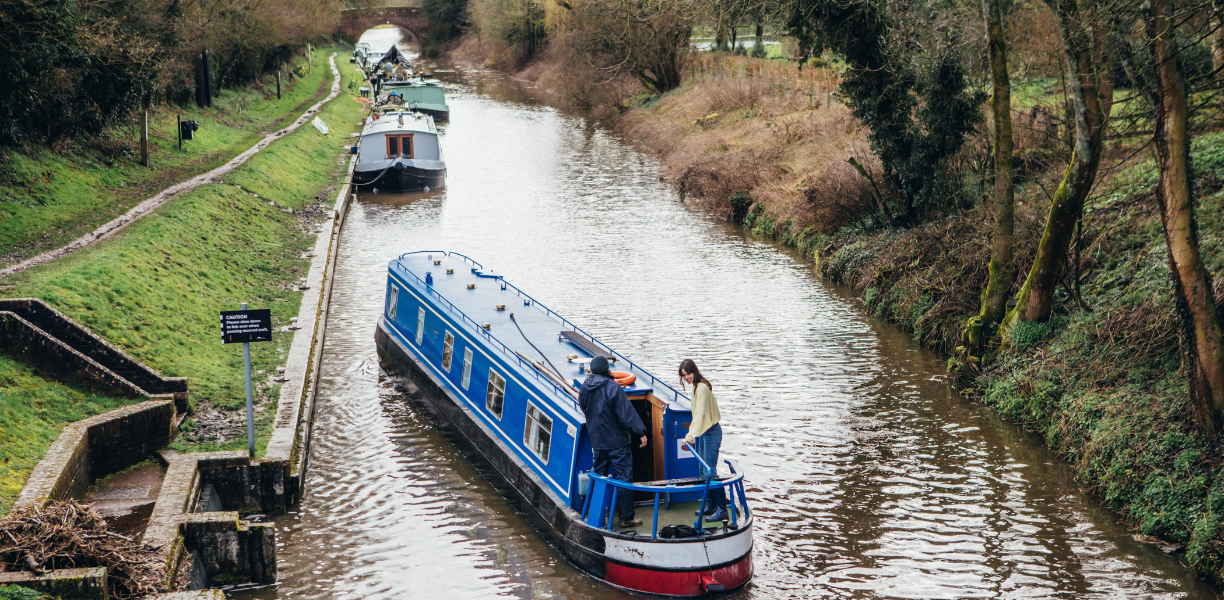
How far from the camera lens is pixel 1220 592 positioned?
9.18m

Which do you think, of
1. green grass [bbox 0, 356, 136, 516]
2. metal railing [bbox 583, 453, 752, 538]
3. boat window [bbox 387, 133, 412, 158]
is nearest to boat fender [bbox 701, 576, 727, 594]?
metal railing [bbox 583, 453, 752, 538]

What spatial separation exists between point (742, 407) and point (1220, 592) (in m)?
6.20

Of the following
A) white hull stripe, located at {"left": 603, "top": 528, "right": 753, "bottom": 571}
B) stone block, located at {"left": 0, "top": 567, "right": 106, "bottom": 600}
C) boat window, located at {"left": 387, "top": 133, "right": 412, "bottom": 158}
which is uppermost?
boat window, located at {"left": 387, "top": 133, "right": 412, "bottom": 158}

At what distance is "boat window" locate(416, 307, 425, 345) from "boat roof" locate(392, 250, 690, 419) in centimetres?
32

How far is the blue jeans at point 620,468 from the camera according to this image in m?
9.44

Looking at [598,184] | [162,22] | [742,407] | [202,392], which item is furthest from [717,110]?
[202,392]

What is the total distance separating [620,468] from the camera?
9.54 meters

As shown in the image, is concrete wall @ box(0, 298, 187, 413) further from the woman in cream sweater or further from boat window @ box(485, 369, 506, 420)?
the woman in cream sweater

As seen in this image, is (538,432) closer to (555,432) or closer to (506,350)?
(555,432)

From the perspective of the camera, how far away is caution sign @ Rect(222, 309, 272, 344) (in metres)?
10.6

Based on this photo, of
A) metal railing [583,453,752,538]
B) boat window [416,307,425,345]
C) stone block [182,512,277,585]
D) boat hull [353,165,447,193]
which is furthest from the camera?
boat hull [353,165,447,193]

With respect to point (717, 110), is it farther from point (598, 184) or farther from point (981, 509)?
point (981, 509)

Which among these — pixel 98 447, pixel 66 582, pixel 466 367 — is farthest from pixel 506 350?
pixel 66 582

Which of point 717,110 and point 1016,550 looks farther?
point 717,110
